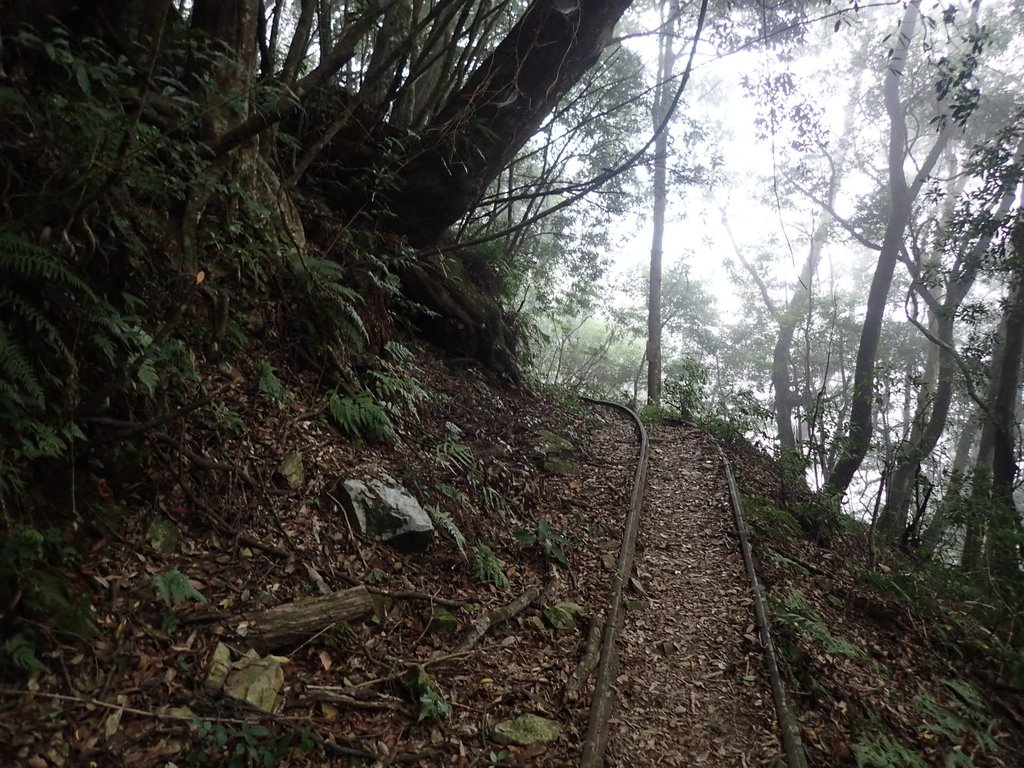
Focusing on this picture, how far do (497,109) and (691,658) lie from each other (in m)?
6.99

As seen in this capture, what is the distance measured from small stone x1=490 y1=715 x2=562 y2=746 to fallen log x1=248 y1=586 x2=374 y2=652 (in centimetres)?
111

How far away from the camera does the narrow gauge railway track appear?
3.71 meters

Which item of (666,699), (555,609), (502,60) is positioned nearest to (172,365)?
(555,609)

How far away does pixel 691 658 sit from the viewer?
185 inches

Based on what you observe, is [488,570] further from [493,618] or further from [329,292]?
[329,292]

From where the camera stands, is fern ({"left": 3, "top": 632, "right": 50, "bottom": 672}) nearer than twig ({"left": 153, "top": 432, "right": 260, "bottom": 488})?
Yes

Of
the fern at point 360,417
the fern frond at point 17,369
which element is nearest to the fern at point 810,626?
the fern at point 360,417

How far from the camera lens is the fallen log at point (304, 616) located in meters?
3.23

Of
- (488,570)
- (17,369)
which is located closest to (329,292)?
(488,570)

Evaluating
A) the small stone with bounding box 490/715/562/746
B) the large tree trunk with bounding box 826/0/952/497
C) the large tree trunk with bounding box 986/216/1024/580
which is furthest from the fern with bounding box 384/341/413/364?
the large tree trunk with bounding box 986/216/1024/580

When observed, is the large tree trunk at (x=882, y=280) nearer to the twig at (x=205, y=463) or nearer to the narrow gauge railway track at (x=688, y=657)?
the narrow gauge railway track at (x=688, y=657)

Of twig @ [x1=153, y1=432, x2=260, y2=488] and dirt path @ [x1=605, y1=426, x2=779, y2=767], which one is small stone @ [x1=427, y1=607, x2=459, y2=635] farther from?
twig @ [x1=153, y1=432, x2=260, y2=488]

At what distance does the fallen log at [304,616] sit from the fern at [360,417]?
1.75 metres

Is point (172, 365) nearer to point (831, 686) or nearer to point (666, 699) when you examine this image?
point (666, 699)
